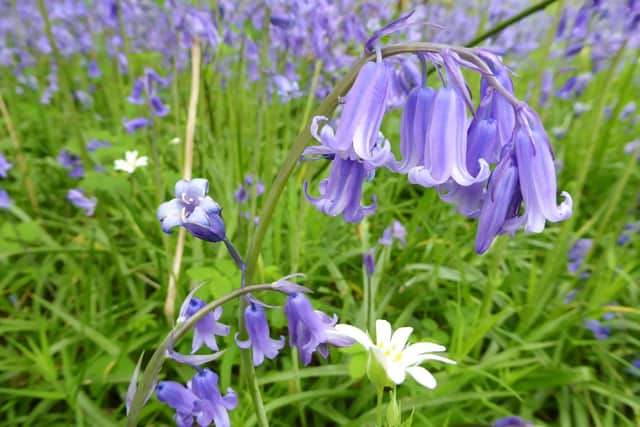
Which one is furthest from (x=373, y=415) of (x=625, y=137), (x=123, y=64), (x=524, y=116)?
(x=625, y=137)

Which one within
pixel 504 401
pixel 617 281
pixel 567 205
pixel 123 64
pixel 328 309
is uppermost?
pixel 123 64

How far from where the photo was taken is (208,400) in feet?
3.77

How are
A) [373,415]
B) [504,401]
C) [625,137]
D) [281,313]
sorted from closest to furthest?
[373,415] < [281,313] < [504,401] < [625,137]

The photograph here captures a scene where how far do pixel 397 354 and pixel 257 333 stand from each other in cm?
33

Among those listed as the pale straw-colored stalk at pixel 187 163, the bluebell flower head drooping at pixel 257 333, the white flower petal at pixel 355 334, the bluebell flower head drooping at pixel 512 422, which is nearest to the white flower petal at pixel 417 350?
the white flower petal at pixel 355 334

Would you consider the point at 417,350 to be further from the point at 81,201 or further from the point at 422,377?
the point at 81,201

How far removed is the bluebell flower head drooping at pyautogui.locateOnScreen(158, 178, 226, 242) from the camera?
3.23 ft

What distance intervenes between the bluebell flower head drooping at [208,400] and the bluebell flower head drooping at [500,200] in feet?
2.20

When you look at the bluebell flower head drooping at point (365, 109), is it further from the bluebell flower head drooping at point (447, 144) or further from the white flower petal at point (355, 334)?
the white flower petal at point (355, 334)

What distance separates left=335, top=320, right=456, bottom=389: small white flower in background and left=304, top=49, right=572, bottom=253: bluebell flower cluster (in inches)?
11.6

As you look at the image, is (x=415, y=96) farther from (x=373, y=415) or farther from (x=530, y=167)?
(x=373, y=415)

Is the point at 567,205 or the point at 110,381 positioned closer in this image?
the point at 567,205

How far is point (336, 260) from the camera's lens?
2.46m

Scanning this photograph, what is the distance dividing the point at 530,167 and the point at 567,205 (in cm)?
13
